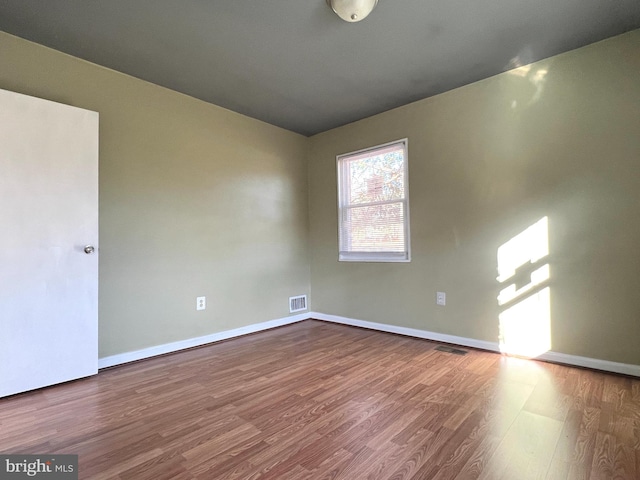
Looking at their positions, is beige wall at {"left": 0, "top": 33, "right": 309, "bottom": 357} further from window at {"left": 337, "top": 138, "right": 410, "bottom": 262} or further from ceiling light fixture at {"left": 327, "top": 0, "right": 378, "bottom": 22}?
ceiling light fixture at {"left": 327, "top": 0, "right": 378, "bottom": 22}

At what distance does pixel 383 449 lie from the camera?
4.66 ft

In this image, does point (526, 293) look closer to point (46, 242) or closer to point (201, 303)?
point (201, 303)

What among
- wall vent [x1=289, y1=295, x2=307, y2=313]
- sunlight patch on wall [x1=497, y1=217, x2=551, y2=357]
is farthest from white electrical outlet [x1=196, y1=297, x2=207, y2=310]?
sunlight patch on wall [x1=497, y1=217, x2=551, y2=357]

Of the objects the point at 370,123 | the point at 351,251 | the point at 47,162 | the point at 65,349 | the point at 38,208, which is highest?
the point at 370,123

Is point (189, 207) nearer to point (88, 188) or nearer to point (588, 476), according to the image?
point (88, 188)

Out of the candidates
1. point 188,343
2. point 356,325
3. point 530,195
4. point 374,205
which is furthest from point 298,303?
point 530,195

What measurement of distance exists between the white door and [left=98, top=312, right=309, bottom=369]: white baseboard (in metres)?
0.22

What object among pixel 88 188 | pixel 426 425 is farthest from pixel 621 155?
pixel 88 188

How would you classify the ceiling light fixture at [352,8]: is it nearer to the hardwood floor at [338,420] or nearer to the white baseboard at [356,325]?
the hardwood floor at [338,420]

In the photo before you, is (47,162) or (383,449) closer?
(383,449)

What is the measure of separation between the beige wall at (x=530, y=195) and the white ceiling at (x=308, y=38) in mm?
245

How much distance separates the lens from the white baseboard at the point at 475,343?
2188 mm

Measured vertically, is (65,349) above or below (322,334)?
above

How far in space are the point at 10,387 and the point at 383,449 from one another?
2.28 m
